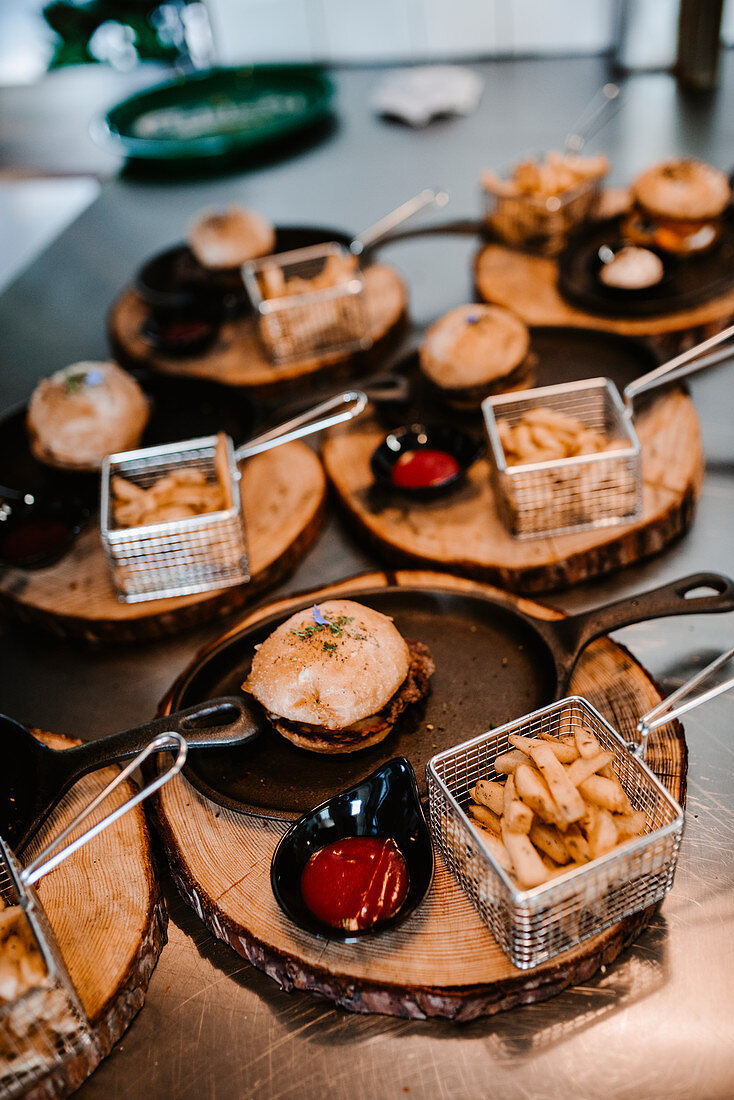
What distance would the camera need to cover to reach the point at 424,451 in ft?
12.1

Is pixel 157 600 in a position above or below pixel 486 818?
below

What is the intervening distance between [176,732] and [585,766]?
1.15 metres

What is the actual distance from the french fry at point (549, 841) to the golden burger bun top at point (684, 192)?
3353 mm

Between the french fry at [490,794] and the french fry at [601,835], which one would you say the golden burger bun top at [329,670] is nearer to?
the french fry at [490,794]

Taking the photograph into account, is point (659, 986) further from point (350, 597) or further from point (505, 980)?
point (350, 597)

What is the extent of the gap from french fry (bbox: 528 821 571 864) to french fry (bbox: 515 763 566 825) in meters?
0.02

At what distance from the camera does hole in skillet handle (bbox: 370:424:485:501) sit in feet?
11.4

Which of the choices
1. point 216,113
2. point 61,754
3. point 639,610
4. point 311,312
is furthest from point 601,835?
point 216,113

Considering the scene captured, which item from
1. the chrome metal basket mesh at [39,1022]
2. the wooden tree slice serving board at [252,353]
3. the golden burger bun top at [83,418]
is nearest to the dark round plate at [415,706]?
the chrome metal basket mesh at [39,1022]

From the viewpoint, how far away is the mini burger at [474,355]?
3752 millimetres

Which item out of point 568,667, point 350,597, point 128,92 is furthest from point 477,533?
point 128,92

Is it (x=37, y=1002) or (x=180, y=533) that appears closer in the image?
(x=37, y=1002)

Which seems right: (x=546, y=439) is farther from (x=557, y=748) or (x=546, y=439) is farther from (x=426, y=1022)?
(x=426, y=1022)

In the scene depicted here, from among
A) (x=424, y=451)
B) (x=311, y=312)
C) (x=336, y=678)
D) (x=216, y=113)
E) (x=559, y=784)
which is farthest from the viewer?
(x=216, y=113)
